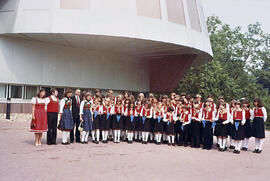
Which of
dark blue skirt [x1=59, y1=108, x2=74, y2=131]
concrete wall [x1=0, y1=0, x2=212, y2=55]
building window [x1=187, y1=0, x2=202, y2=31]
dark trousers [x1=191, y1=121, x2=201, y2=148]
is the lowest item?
dark trousers [x1=191, y1=121, x2=201, y2=148]

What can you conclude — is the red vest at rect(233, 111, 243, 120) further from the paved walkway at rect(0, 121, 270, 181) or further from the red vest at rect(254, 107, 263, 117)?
the paved walkway at rect(0, 121, 270, 181)

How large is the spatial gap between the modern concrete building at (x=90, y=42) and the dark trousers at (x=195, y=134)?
25.5ft

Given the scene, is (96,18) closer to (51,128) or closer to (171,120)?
(171,120)

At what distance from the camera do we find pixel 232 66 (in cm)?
3978

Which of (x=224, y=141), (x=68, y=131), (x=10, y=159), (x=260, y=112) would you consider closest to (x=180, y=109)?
(x=224, y=141)

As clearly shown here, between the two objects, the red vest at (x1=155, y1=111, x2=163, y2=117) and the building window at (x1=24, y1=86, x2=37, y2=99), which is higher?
the building window at (x1=24, y1=86, x2=37, y2=99)

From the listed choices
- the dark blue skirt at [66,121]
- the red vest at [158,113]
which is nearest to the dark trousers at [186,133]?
the red vest at [158,113]

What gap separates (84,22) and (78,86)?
6149 millimetres

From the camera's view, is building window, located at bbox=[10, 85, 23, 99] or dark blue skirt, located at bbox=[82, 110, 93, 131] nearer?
dark blue skirt, located at bbox=[82, 110, 93, 131]

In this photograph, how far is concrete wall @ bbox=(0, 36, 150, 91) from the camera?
1802 cm

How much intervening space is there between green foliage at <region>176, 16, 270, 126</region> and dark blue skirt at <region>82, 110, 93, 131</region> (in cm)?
2154

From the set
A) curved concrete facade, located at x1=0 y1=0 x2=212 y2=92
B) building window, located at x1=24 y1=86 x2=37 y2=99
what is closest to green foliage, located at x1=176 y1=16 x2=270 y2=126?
curved concrete facade, located at x1=0 y1=0 x2=212 y2=92

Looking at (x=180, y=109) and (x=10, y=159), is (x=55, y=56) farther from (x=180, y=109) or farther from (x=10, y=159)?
(x=10, y=159)

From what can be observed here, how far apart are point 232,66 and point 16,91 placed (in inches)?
1184
